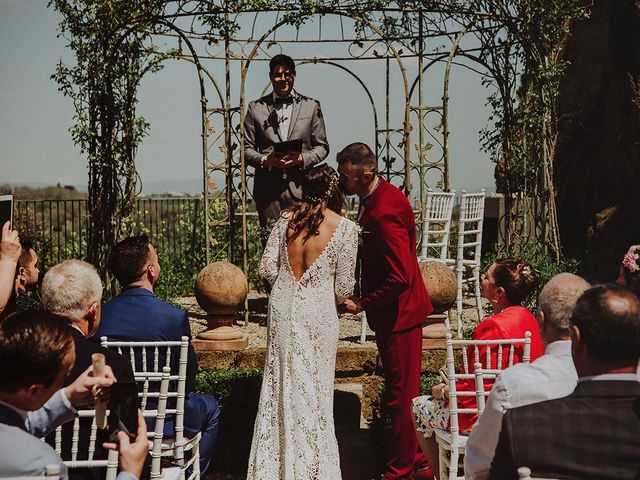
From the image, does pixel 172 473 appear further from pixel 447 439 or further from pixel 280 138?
pixel 280 138

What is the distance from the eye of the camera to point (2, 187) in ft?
46.2

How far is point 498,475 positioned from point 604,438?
1.00 feet

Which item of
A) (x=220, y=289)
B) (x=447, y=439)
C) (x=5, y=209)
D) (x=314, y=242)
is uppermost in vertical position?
(x=5, y=209)

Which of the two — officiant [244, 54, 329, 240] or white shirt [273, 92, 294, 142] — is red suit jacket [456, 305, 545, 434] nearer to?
officiant [244, 54, 329, 240]

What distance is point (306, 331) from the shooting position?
4.62 m

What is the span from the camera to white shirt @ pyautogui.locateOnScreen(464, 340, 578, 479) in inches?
118

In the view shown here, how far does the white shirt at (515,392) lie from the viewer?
301 centimetres

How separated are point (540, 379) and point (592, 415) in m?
0.81

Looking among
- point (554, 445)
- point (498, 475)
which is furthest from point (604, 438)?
point (498, 475)

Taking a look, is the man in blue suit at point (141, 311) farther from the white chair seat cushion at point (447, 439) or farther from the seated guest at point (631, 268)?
the seated guest at point (631, 268)

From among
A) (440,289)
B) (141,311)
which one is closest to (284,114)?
(440,289)

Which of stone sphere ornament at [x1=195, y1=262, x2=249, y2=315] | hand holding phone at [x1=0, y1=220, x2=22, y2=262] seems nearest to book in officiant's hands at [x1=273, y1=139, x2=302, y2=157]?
stone sphere ornament at [x1=195, y1=262, x2=249, y2=315]

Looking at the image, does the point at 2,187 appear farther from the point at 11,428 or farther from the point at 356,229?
the point at 11,428

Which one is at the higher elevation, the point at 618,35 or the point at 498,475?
the point at 618,35
